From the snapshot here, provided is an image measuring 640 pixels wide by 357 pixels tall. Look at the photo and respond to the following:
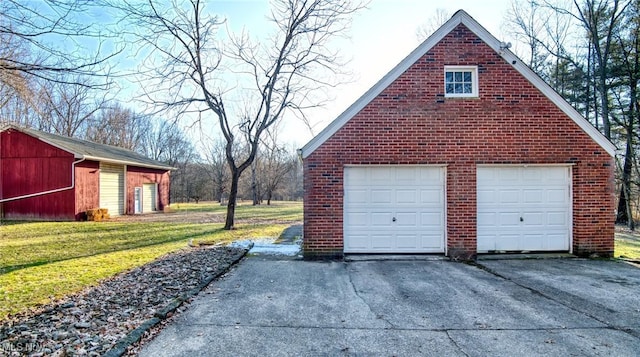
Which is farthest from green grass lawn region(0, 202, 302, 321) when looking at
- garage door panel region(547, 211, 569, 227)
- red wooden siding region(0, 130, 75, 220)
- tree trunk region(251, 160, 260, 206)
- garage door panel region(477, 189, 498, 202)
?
tree trunk region(251, 160, 260, 206)

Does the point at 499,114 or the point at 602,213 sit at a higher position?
the point at 499,114

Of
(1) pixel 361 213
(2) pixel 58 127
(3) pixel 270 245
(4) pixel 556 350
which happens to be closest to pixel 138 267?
(3) pixel 270 245

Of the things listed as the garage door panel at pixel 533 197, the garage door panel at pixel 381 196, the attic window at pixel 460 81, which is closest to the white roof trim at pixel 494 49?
the attic window at pixel 460 81

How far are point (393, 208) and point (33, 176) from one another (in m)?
17.3

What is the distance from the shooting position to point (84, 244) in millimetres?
9570

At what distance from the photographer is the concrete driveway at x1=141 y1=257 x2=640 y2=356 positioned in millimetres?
3523

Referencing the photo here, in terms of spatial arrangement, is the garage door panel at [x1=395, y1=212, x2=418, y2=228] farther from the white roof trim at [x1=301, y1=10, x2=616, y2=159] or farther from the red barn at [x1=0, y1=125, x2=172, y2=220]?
the red barn at [x1=0, y1=125, x2=172, y2=220]

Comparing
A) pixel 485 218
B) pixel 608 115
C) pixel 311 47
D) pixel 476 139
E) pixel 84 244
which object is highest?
pixel 311 47

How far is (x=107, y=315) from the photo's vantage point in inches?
165

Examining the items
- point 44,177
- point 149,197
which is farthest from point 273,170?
point 44,177

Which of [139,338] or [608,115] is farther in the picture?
[608,115]

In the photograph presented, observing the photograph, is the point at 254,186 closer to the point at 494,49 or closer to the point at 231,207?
the point at 231,207

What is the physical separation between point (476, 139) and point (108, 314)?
24.9 ft

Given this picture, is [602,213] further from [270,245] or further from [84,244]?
[84,244]
